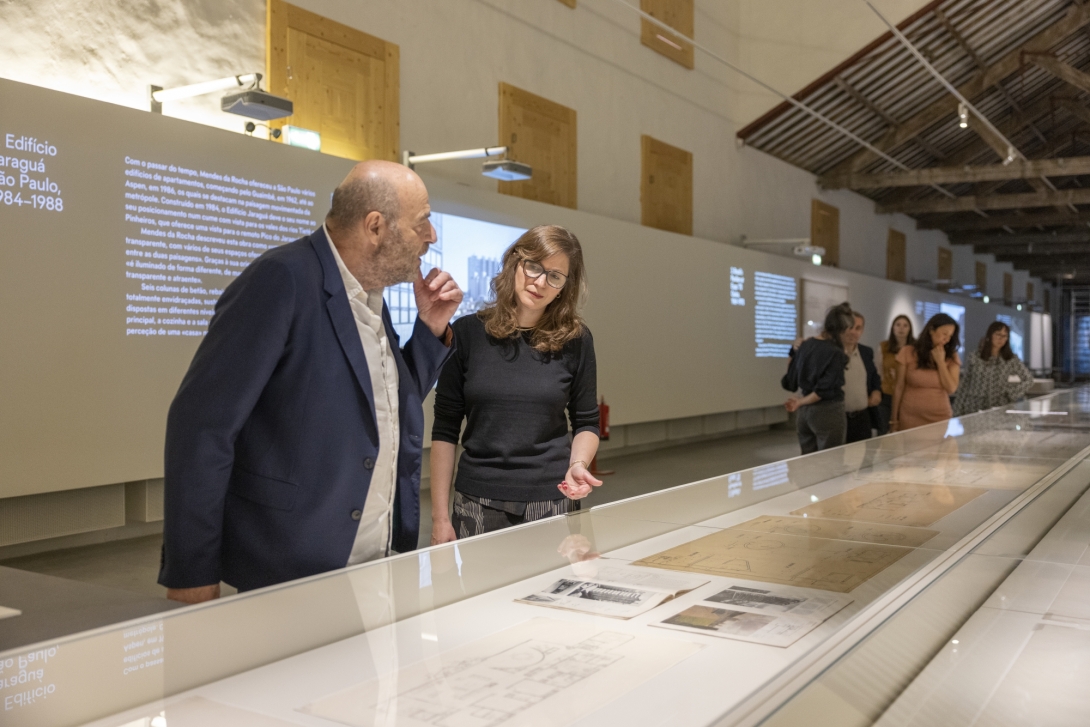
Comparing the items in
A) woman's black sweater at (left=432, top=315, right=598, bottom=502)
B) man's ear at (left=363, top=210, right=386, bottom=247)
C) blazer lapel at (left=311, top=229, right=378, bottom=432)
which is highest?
man's ear at (left=363, top=210, right=386, bottom=247)

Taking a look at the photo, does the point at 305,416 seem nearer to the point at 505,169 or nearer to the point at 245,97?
the point at 245,97

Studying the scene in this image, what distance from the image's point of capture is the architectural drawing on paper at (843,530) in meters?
1.66

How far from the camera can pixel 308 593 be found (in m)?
1.14

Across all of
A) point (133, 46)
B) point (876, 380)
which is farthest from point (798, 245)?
point (133, 46)

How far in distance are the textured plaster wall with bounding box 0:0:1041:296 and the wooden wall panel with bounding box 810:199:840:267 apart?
0.21 m

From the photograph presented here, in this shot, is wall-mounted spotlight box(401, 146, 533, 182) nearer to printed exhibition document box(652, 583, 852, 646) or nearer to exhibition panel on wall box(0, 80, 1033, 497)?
exhibition panel on wall box(0, 80, 1033, 497)

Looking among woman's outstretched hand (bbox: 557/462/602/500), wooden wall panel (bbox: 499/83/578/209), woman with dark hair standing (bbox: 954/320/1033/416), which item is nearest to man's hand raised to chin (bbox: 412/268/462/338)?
woman's outstretched hand (bbox: 557/462/602/500)

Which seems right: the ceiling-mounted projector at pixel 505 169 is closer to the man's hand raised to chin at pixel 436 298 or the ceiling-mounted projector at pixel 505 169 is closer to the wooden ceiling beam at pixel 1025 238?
the man's hand raised to chin at pixel 436 298

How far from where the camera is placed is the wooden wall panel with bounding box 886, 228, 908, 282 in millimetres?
18016

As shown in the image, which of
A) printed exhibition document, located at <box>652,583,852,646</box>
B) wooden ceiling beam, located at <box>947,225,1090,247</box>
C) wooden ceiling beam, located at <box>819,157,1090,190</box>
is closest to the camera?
printed exhibition document, located at <box>652,583,852,646</box>

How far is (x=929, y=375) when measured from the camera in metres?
5.50

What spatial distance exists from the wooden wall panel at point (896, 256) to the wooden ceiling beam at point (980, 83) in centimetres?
368

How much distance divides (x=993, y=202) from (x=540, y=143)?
40.7ft

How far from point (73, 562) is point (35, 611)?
3.99 metres
